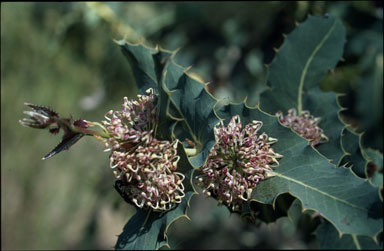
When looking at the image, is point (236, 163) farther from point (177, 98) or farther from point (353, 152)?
point (353, 152)

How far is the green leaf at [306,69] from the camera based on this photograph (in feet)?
3.93

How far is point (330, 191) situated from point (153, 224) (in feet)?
1.41

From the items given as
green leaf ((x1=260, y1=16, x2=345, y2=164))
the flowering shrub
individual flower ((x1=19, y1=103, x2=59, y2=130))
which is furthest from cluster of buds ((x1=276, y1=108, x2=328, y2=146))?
individual flower ((x1=19, y1=103, x2=59, y2=130))

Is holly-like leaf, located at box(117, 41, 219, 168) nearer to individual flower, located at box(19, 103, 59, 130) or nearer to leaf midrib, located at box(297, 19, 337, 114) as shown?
individual flower, located at box(19, 103, 59, 130)

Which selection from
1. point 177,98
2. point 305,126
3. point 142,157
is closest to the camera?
point 142,157

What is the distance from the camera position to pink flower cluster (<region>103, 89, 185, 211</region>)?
88 cm

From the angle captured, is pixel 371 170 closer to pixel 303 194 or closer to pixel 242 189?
pixel 303 194

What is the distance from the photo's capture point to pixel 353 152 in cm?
121

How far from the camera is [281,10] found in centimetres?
210

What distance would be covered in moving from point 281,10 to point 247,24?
371 mm

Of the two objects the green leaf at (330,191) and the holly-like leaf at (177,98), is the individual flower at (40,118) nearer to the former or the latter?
the holly-like leaf at (177,98)

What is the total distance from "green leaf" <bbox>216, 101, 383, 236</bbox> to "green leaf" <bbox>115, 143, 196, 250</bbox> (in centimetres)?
17

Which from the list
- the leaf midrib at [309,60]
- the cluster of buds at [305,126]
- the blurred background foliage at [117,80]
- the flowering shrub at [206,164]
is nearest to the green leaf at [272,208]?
the flowering shrub at [206,164]

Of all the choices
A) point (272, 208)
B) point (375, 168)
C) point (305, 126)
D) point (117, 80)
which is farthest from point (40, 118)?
point (117, 80)
